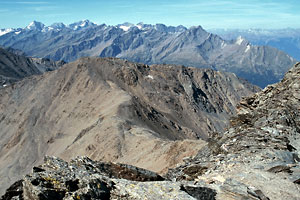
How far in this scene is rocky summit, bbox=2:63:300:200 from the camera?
11.8 metres

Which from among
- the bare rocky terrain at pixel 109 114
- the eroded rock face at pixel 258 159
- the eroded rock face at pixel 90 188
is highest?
the eroded rock face at pixel 90 188

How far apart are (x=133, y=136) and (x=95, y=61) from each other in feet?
236

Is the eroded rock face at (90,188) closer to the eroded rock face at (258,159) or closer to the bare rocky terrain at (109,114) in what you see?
the eroded rock face at (258,159)

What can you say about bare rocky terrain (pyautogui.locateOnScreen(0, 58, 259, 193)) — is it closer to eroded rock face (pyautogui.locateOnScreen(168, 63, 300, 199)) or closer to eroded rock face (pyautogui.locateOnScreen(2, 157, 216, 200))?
eroded rock face (pyautogui.locateOnScreen(168, 63, 300, 199))

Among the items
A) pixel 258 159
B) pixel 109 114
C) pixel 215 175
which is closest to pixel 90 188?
pixel 215 175

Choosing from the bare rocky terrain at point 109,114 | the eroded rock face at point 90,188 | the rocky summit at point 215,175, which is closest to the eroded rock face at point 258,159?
the rocky summit at point 215,175

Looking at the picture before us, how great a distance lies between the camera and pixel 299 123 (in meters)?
23.4

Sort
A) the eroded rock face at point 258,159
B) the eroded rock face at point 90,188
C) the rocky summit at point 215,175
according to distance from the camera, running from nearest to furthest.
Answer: the eroded rock face at point 90,188, the rocky summit at point 215,175, the eroded rock face at point 258,159

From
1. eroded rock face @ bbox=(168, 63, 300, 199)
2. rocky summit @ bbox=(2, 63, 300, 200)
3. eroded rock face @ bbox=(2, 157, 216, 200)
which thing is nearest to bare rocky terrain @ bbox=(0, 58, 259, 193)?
eroded rock face @ bbox=(168, 63, 300, 199)

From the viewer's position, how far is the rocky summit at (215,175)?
38.5 ft

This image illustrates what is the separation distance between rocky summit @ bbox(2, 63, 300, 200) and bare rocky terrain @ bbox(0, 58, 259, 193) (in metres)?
27.8

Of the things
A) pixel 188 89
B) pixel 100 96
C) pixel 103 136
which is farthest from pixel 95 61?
pixel 103 136

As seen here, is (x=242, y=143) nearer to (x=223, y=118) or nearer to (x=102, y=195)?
(x=102, y=195)

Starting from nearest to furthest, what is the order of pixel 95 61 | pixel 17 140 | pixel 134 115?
pixel 134 115, pixel 17 140, pixel 95 61
